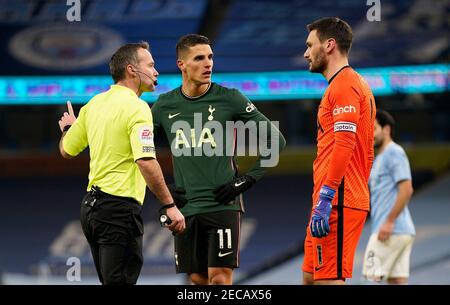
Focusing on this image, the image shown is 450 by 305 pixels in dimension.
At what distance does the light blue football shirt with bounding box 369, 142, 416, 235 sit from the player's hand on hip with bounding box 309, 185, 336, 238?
3218 mm

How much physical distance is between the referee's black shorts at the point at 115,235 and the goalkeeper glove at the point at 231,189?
2.79 ft

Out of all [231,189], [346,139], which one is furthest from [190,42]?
[346,139]

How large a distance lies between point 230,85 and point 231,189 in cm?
1113

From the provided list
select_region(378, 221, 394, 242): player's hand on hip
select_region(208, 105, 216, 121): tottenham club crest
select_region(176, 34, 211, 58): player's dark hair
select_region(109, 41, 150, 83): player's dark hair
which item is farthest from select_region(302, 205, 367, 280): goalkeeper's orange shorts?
select_region(378, 221, 394, 242): player's hand on hip

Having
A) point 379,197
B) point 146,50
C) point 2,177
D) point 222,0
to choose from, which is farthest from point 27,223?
point 146,50

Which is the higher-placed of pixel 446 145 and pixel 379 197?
pixel 446 145

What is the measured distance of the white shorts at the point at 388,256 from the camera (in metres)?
8.84

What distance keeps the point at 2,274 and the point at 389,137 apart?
11.1 metres

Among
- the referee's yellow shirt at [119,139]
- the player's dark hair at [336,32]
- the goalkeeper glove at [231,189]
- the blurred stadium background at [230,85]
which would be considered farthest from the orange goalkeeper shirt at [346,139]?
the blurred stadium background at [230,85]

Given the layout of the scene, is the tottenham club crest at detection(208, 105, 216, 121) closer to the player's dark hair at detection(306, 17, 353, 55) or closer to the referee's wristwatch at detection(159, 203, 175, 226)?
the referee's wristwatch at detection(159, 203, 175, 226)

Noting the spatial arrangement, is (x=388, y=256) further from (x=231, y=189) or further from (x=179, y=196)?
(x=179, y=196)

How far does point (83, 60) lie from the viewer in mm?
17484
